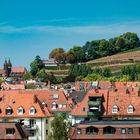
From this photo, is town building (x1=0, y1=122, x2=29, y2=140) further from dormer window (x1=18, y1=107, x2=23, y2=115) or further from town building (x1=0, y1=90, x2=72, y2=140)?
dormer window (x1=18, y1=107, x2=23, y2=115)

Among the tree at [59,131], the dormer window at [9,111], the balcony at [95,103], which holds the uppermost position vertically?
the balcony at [95,103]

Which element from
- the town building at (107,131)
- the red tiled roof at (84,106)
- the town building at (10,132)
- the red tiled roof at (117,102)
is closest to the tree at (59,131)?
the town building at (10,132)

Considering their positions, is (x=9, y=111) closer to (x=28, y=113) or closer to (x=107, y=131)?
(x=28, y=113)

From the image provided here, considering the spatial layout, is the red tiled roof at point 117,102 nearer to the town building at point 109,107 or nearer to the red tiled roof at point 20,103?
the town building at point 109,107

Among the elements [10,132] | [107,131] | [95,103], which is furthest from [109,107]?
[10,132]

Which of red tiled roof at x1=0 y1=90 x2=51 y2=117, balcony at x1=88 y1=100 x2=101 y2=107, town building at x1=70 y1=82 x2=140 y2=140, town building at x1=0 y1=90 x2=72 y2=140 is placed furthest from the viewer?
red tiled roof at x1=0 y1=90 x2=51 y2=117

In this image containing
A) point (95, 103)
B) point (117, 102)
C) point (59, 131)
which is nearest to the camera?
point (59, 131)

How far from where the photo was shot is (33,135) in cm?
9250

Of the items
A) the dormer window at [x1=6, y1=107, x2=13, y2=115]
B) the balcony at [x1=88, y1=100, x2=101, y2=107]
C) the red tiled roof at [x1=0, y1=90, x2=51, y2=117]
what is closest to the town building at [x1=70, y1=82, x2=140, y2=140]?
the balcony at [x1=88, y1=100, x2=101, y2=107]

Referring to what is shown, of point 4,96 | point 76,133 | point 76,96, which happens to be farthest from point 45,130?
point 76,96

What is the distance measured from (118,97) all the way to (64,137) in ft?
51.1

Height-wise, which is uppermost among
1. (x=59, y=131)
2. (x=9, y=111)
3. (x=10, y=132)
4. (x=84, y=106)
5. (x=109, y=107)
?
(x=84, y=106)

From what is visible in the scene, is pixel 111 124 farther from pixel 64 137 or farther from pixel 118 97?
pixel 118 97

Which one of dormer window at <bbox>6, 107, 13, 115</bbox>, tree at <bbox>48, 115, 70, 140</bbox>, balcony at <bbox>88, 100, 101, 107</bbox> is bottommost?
tree at <bbox>48, 115, 70, 140</bbox>
